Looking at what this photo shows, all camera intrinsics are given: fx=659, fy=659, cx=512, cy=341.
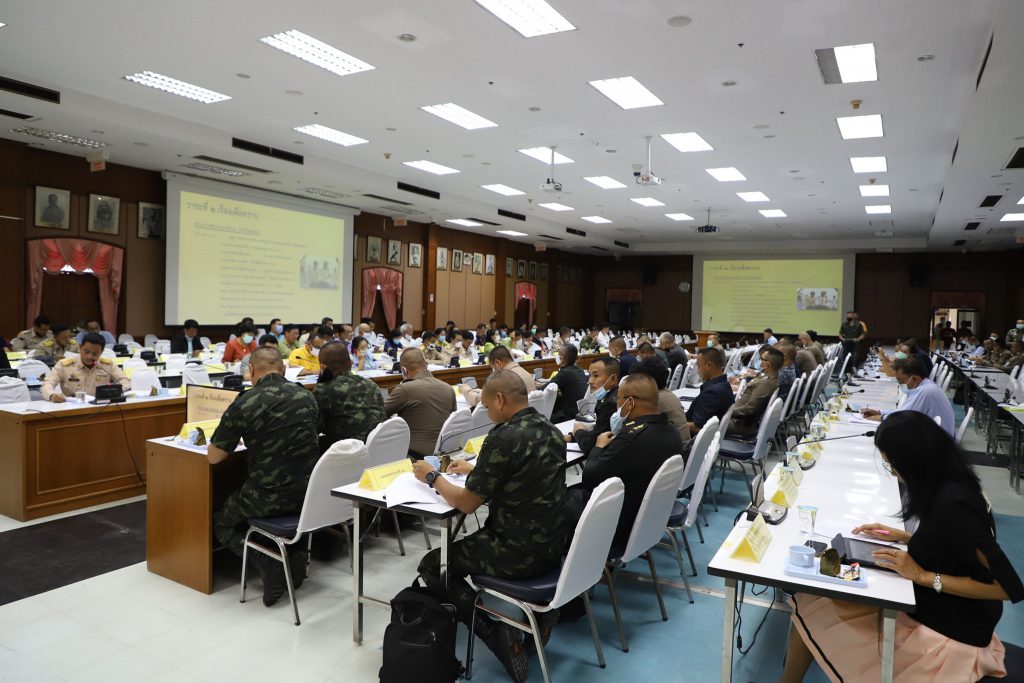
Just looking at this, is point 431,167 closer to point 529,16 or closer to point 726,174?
point 726,174

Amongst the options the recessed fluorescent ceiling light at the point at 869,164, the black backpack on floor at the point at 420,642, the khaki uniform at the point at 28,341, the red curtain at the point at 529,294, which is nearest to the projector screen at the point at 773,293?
the red curtain at the point at 529,294

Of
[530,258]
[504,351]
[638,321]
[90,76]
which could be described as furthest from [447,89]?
[638,321]

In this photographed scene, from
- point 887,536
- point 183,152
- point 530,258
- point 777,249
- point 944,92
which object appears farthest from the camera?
point 530,258

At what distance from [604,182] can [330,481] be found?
32.3 feet

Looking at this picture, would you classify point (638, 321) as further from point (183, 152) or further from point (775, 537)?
point (775, 537)

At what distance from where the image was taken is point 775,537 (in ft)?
8.34

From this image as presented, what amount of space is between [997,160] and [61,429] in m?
10.4

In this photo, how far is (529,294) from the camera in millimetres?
22719

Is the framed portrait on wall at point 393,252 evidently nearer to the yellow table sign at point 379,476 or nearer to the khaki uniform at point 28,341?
the khaki uniform at point 28,341

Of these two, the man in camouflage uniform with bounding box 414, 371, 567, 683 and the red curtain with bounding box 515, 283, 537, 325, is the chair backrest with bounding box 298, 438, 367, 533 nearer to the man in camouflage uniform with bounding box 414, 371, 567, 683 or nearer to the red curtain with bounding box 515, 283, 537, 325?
the man in camouflage uniform with bounding box 414, 371, 567, 683

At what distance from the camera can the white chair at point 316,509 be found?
3.33 meters

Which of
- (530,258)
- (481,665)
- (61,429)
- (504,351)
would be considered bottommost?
(481,665)

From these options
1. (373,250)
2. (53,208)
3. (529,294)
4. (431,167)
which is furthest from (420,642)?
(529,294)

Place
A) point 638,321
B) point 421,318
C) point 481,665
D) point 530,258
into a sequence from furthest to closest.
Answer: point 638,321 < point 530,258 < point 421,318 < point 481,665
